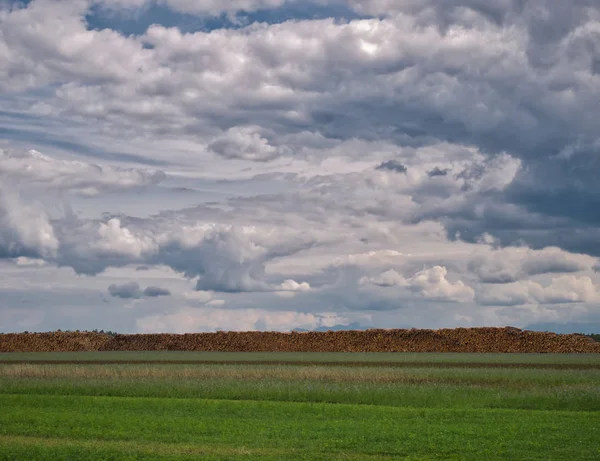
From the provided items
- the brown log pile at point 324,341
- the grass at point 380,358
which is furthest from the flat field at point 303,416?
the brown log pile at point 324,341

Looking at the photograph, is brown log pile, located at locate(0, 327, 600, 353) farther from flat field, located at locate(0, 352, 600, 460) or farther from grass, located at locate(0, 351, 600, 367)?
flat field, located at locate(0, 352, 600, 460)

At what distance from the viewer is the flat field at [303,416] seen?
2278 cm

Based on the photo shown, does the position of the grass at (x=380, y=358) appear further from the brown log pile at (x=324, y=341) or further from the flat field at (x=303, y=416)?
the flat field at (x=303, y=416)

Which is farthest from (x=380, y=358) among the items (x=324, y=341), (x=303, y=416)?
(x=303, y=416)

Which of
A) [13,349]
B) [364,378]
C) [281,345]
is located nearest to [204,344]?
[281,345]

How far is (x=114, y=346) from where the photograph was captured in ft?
377

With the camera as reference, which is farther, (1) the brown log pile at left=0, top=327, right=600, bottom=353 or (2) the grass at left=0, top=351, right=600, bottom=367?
(1) the brown log pile at left=0, top=327, right=600, bottom=353

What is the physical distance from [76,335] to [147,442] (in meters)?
97.8

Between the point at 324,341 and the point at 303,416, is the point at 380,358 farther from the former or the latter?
the point at 303,416

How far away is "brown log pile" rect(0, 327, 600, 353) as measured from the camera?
98500mm

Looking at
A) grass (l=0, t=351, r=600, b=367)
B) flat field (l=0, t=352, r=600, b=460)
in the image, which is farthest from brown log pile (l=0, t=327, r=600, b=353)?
flat field (l=0, t=352, r=600, b=460)

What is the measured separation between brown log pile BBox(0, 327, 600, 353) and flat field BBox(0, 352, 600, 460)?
48.5m

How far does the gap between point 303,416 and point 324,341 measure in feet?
249

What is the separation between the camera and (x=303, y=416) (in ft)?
103
